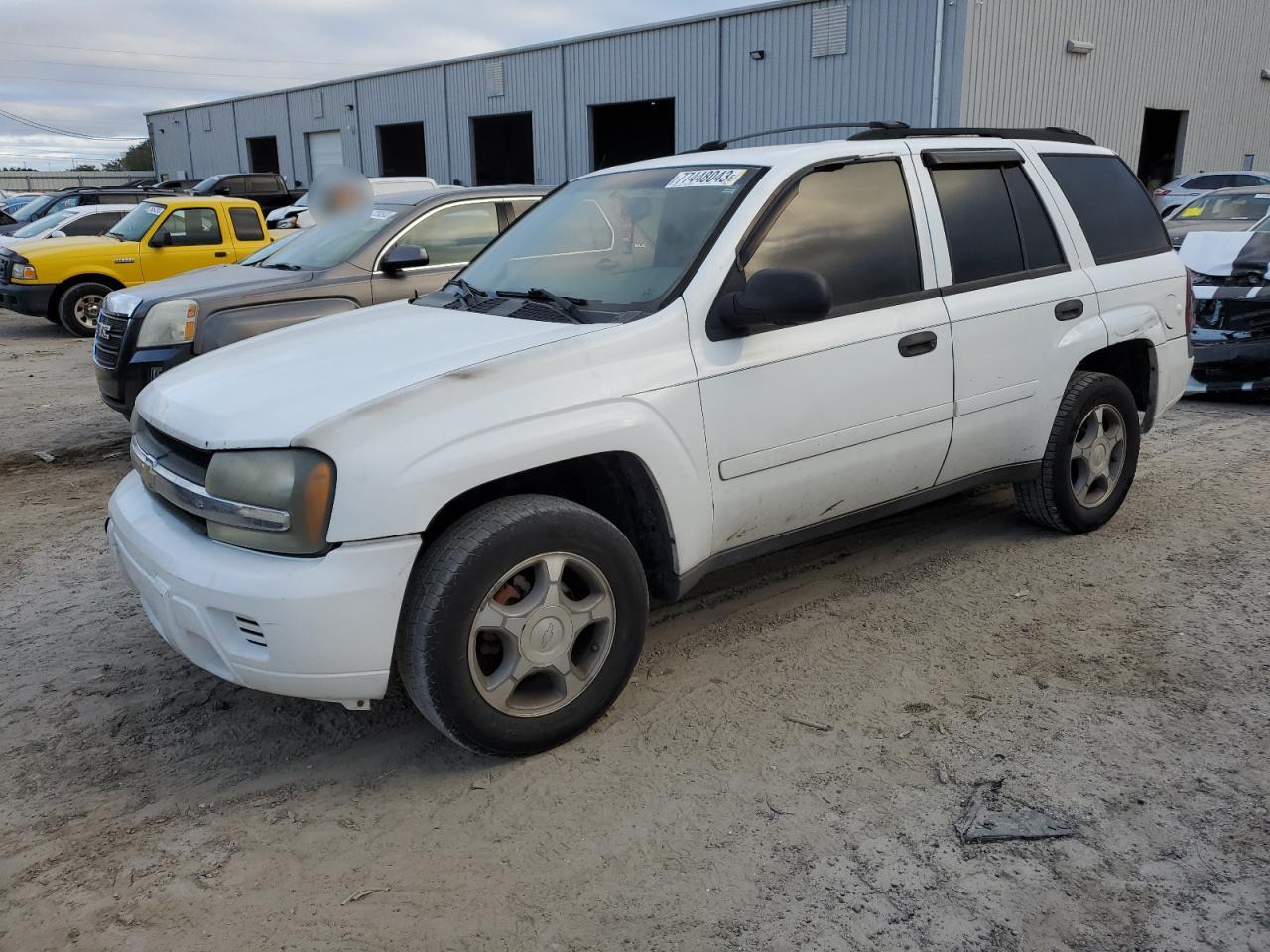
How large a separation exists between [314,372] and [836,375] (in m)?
1.79

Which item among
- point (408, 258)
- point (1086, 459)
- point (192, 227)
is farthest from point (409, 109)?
point (1086, 459)

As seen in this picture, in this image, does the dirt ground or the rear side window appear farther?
the rear side window

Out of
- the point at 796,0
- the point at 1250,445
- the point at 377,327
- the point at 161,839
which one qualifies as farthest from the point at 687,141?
the point at 161,839

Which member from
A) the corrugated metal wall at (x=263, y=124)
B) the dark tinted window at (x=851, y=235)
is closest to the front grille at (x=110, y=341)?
the dark tinted window at (x=851, y=235)

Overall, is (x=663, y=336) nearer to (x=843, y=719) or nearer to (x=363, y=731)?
(x=843, y=719)

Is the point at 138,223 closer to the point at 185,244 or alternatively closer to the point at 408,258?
the point at 185,244

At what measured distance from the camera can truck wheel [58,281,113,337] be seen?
12.5 metres

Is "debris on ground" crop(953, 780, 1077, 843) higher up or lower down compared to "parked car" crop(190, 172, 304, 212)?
lower down

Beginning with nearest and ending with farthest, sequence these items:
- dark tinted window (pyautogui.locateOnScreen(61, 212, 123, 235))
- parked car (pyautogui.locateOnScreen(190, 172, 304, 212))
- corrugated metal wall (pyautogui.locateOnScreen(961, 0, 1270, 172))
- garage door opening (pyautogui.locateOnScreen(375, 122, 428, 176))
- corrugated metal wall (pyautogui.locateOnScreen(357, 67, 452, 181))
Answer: dark tinted window (pyautogui.locateOnScreen(61, 212, 123, 235)) < corrugated metal wall (pyautogui.locateOnScreen(961, 0, 1270, 172)) < parked car (pyautogui.locateOnScreen(190, 172, 304, 212)) < corrugated metal wall (pyautogui.locateOnScreen(357, 67, 452, 181)) < garage door opening (pyautogui.locateOnScreen(375, 122, 428, 176))

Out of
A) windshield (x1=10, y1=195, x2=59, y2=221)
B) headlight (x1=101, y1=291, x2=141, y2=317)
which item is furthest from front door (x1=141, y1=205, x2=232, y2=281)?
windshield (x1=10, y1=195, x2=59, y2=221)

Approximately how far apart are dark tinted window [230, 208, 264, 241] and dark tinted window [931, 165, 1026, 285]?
1061 cm

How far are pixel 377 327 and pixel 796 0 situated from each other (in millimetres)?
20163

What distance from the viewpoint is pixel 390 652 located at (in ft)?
9.36

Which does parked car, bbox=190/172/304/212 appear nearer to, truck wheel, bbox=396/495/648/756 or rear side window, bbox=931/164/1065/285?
rear side window, bbox=931/164/1065/285
